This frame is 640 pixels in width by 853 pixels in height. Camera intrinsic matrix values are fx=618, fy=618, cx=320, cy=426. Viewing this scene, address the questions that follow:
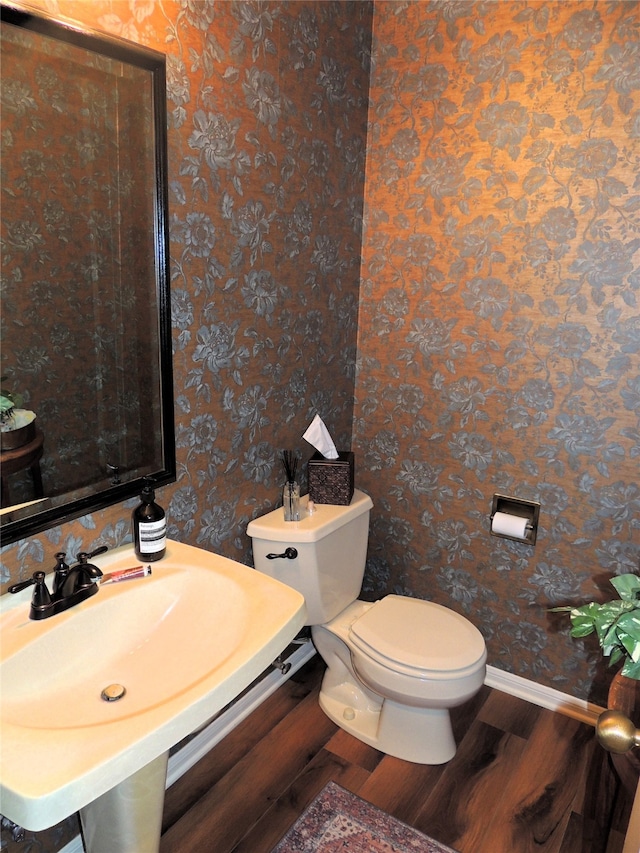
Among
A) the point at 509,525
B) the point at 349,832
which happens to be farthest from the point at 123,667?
the point at 509,525

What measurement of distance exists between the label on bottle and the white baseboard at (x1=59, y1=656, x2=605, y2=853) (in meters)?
0.75

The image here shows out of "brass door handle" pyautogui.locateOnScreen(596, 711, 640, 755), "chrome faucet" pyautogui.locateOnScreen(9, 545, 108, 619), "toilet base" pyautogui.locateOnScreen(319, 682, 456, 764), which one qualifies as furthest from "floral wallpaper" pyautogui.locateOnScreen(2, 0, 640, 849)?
"brass door handle" pyautogui.locateOnScreen(596, 711, 640, 755)

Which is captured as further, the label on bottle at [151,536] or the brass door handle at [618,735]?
the label on bottle at [151,536]

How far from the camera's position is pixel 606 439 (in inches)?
76.5

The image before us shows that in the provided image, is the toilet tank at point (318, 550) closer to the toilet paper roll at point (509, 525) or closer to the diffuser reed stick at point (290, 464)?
the diffuser reed stick at point (290, 464)

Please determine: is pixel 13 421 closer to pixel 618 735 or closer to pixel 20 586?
pixel 20 586

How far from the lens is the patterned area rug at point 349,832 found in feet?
5.45

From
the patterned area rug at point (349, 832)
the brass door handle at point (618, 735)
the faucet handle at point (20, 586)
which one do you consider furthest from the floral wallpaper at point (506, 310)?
the faucet handle at point (20, 586)

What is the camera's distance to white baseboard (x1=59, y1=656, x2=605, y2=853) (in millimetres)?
1894

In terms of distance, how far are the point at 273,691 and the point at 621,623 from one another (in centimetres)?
160

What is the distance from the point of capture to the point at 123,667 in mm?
1311

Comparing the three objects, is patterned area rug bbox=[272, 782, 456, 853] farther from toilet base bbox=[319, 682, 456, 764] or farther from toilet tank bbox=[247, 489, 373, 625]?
toilet tank bbox=[247, 489, 373, 625]

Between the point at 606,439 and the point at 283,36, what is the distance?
1.55 metres

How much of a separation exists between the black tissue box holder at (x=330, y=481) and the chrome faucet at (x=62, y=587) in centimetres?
90
